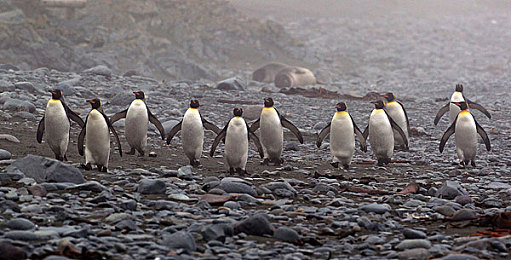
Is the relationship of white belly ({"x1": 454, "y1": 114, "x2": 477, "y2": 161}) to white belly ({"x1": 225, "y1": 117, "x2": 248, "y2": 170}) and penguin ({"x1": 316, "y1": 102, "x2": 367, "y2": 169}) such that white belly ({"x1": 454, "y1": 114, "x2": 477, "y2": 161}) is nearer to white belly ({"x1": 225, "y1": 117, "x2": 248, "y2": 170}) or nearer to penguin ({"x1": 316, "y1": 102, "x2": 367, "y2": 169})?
penguin ({"x1": 316, "y1": 102, "x2": 367, "y2": 169})

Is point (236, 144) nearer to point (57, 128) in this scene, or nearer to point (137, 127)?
point (137, 127)

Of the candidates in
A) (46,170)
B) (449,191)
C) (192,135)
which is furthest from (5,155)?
(449,191)

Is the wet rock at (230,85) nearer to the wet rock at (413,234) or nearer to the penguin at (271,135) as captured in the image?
the penguin at (271,135)

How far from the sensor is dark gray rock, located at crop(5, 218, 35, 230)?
160 inches

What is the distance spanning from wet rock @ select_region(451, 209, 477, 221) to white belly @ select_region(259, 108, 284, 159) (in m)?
3.15

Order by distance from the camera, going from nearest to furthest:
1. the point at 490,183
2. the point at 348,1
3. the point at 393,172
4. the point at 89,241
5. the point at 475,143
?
the point at 89,241
the point at 490,183
the point at 393,172
the point at 475,143
the point at 348,1

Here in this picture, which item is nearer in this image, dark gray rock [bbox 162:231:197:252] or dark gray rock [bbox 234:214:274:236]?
dark gray rock [bbox 162:231:197:252]

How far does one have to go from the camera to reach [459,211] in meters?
5.00

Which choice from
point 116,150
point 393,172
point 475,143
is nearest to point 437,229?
point 393,172

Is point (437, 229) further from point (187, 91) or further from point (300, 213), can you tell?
point (187, 91)

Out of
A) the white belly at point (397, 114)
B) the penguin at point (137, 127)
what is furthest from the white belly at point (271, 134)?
the white belly at point (397, 114)

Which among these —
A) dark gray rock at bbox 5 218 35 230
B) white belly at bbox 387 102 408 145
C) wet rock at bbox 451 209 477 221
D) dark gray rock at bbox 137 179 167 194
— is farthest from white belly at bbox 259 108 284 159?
dark gray rock at bbox 5 218 35 230

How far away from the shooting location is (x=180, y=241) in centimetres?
398

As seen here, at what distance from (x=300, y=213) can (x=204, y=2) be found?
72.8 feet
